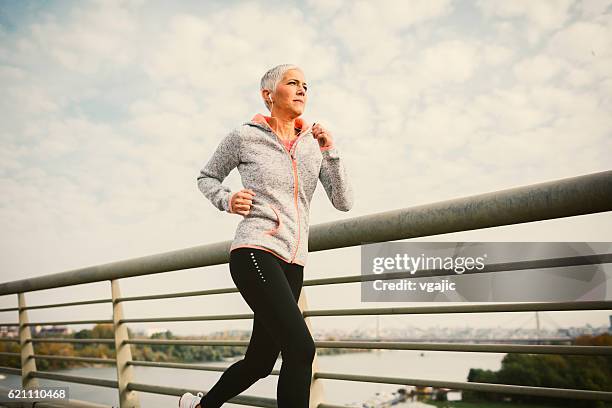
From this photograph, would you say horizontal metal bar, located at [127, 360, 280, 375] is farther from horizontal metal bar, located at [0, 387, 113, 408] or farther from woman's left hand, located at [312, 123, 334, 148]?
woman's left hand, located at [312, 123, 334, 148]

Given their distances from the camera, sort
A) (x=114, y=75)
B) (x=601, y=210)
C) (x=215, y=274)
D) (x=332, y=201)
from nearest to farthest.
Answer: (x=601, y=210) → (x=332, y=201) → (x=215, y=274) → (x=114, y=75)

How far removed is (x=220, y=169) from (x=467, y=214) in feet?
3.34

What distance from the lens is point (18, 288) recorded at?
15.1ft

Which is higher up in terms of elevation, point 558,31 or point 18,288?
point 558,31

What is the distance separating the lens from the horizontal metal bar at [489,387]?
1.60 meters

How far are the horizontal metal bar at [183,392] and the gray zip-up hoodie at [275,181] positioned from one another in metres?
0.77

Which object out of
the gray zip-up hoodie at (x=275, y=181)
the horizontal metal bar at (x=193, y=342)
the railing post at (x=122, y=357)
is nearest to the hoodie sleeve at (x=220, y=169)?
the gray zip-up hoodie at (x=275, y=181)

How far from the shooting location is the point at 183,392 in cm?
288

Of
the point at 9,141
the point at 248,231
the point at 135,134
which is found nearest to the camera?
the point at 248,231

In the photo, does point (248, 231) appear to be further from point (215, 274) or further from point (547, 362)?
point (547, 362)

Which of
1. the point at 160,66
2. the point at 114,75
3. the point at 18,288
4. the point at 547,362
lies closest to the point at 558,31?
the point at 547,362

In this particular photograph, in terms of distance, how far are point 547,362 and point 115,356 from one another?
39.4 metres

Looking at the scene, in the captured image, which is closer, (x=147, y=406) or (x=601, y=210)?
(x=601, y=210)

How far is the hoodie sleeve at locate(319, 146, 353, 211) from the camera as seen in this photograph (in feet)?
7.06
